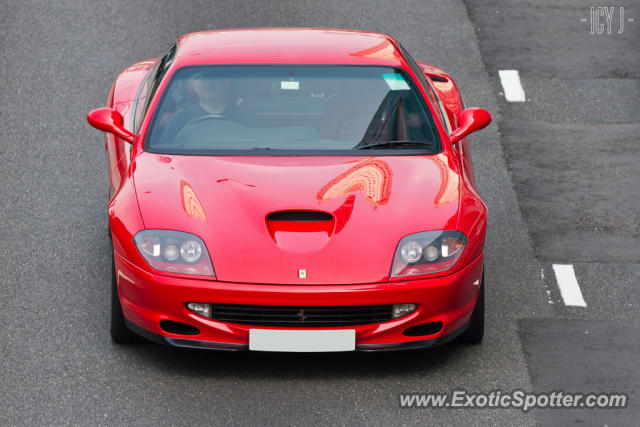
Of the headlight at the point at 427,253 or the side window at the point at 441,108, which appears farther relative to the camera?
the side window at the point at 441,108

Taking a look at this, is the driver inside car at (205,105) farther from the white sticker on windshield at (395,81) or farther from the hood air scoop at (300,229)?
the hood air scoop at (300,229)

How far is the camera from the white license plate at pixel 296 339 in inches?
234

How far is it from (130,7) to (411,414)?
7.91 m

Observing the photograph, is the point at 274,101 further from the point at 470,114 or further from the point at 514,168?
the point at 514,168

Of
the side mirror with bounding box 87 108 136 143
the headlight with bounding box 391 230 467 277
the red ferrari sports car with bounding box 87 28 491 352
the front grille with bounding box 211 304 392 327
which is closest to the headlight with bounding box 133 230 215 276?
the red ferrari sports car with bounding box 87 28 491 352

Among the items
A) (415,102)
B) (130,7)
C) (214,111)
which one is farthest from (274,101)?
(130,7)

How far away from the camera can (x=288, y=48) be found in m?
7.49

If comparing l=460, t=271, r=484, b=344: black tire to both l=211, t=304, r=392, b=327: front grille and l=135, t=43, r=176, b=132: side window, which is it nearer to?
l=211, t=304, r=392, b=327: front grille

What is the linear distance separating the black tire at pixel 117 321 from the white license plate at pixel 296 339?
2.92 ft

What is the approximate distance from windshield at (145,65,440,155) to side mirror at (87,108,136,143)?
0.15m

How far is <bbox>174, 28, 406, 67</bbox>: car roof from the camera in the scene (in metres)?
7.35

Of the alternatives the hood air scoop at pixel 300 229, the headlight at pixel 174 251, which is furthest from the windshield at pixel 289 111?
the headlight at pixel 174 251

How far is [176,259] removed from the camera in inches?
237

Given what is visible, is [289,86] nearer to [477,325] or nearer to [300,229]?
[300,229]
